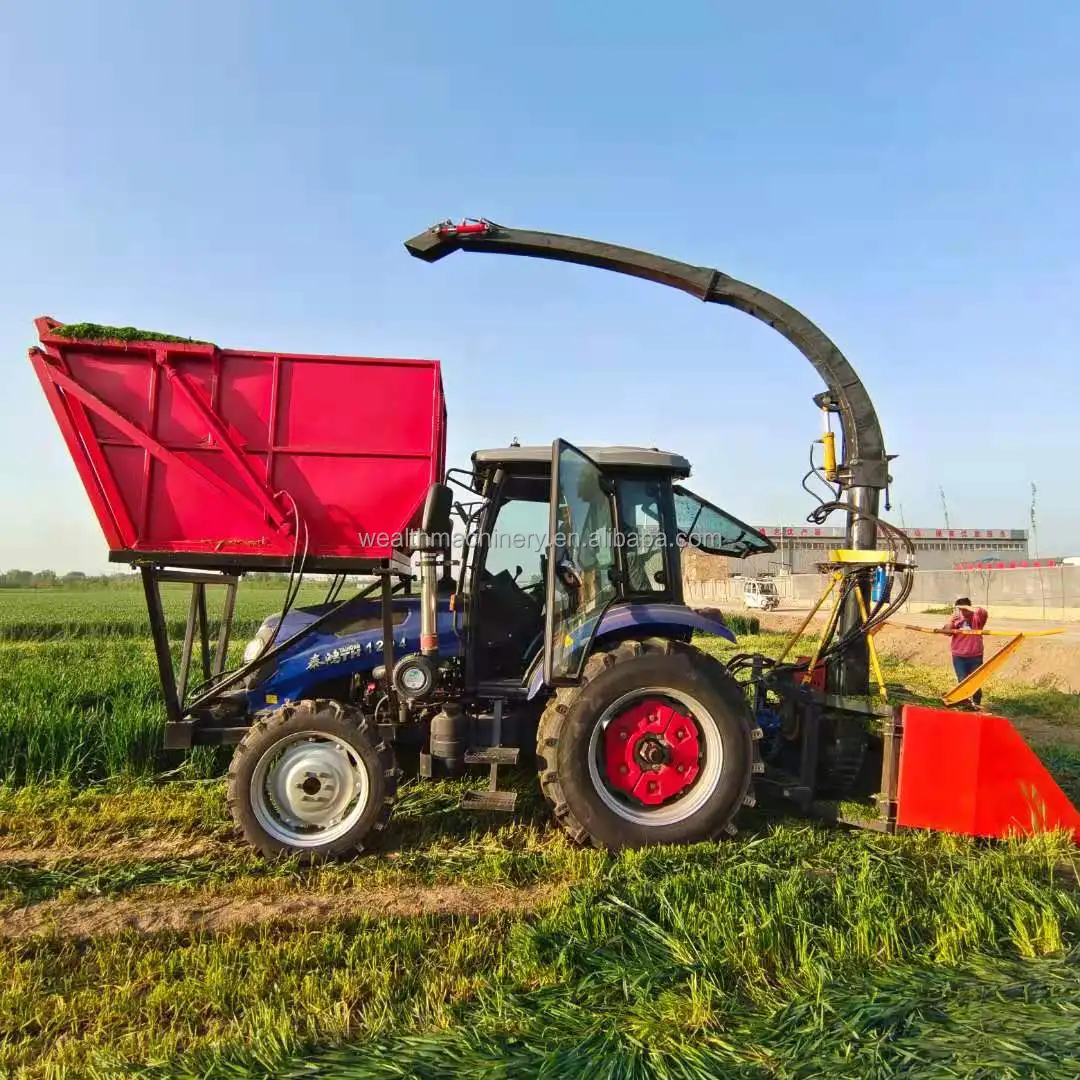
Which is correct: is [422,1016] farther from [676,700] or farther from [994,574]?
[994,574]

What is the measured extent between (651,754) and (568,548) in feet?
4.17

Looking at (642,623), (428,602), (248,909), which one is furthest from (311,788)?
(642,623)

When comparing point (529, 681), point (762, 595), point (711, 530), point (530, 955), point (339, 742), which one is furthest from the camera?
point (762, 595)

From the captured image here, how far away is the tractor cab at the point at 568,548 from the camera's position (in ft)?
14.9

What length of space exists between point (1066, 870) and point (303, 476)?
4.64 m

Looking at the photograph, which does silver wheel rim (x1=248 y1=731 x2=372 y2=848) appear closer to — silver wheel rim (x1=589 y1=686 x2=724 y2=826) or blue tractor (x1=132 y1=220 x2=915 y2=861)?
blue tractor (x1=132 y1=220 x2=915 y2=861)

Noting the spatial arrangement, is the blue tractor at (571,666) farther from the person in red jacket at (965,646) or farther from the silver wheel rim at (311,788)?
the person in red jacket at (965,646)

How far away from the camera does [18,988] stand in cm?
277

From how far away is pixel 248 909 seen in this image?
352cm

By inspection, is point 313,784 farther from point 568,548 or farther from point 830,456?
point 830,456

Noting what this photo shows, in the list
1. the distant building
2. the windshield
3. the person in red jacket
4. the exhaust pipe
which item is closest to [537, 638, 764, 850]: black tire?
the exhaust pipe

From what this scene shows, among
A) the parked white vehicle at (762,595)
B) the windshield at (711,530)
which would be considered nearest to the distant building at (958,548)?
the parked white vehicle at (762,595)

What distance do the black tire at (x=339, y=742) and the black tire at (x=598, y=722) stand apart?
2.93 ft

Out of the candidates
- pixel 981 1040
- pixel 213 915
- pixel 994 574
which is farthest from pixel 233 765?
pixel 994 574
